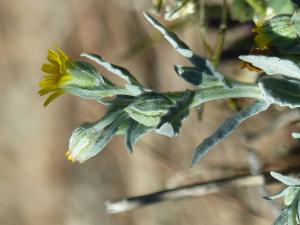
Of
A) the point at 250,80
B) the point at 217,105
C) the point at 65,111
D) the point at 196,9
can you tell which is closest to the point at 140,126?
the point at 196,9

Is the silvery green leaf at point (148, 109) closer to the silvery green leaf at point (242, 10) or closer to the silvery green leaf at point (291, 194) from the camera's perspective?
the silvery green leaf at point (291, 194)

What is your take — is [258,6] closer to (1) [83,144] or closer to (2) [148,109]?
(2) [148,109]

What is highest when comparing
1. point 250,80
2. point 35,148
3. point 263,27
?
point 263,27

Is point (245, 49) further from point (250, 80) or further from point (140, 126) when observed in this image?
point (140, 126)

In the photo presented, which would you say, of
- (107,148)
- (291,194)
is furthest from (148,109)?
(107,148)

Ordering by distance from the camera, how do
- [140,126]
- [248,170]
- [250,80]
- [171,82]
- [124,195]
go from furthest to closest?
[124,195] < [171,82] < [248,170] < [250,80] < [140,126]

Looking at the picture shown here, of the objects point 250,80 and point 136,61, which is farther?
point 136,61

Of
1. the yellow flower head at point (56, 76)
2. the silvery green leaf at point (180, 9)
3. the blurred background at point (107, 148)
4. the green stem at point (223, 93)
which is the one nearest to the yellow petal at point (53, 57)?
the yellow flower head at point (56, 76)
